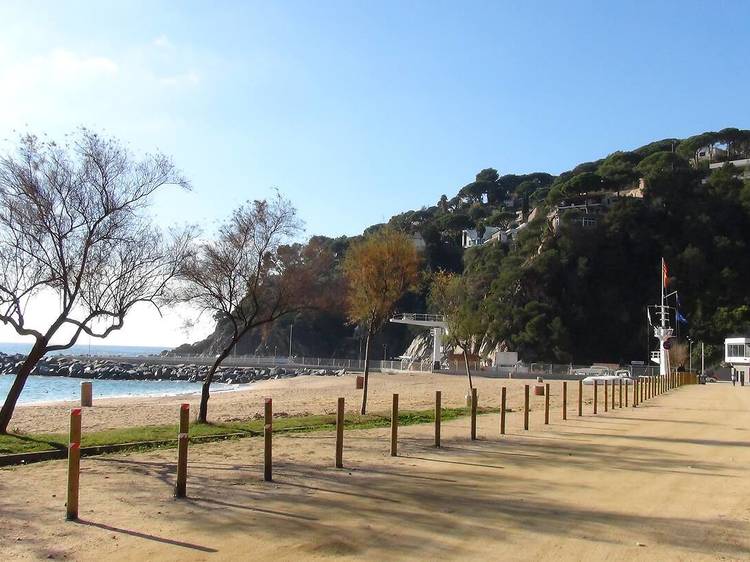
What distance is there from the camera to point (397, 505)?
8.01 metres

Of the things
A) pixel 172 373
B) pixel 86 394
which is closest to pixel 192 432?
pixel 86 394

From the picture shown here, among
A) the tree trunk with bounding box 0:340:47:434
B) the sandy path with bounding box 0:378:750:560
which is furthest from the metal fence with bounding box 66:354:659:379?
the sandy path with bounding box 0:378:750:560

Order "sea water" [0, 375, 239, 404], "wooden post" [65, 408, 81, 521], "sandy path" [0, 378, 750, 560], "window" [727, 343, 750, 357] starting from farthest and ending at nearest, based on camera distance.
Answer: "window" [727, 343, 750, 357], "sea water" [0, 375, 239, 404], "wooden post" [65, 408, 81, 521], "sandy path" [0, 378, 750, 560]

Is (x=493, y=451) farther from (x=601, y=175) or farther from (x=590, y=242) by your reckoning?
(x=601, y=175)

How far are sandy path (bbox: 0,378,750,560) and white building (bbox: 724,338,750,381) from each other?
60832 millimetres

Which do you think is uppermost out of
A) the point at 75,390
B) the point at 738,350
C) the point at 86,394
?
the point at 738,350

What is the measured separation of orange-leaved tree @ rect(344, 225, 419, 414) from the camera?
23.4 meters

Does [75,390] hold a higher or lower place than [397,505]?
lower

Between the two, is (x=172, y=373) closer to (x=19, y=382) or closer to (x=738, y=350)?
(x=738, y=350)

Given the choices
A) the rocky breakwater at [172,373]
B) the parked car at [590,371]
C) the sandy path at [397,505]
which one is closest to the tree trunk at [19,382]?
the sandy path at [397,505]

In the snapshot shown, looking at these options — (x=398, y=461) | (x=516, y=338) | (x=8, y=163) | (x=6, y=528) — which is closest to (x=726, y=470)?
(x=398, y=461)

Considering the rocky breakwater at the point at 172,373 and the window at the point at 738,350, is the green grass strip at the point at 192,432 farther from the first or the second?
the rocky breakwater at the point at 172,373

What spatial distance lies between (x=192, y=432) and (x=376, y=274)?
9233 millimetres

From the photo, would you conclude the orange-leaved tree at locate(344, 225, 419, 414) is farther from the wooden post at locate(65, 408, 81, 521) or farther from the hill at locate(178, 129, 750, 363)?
the hill at locate(178, 129, 750, 363)
